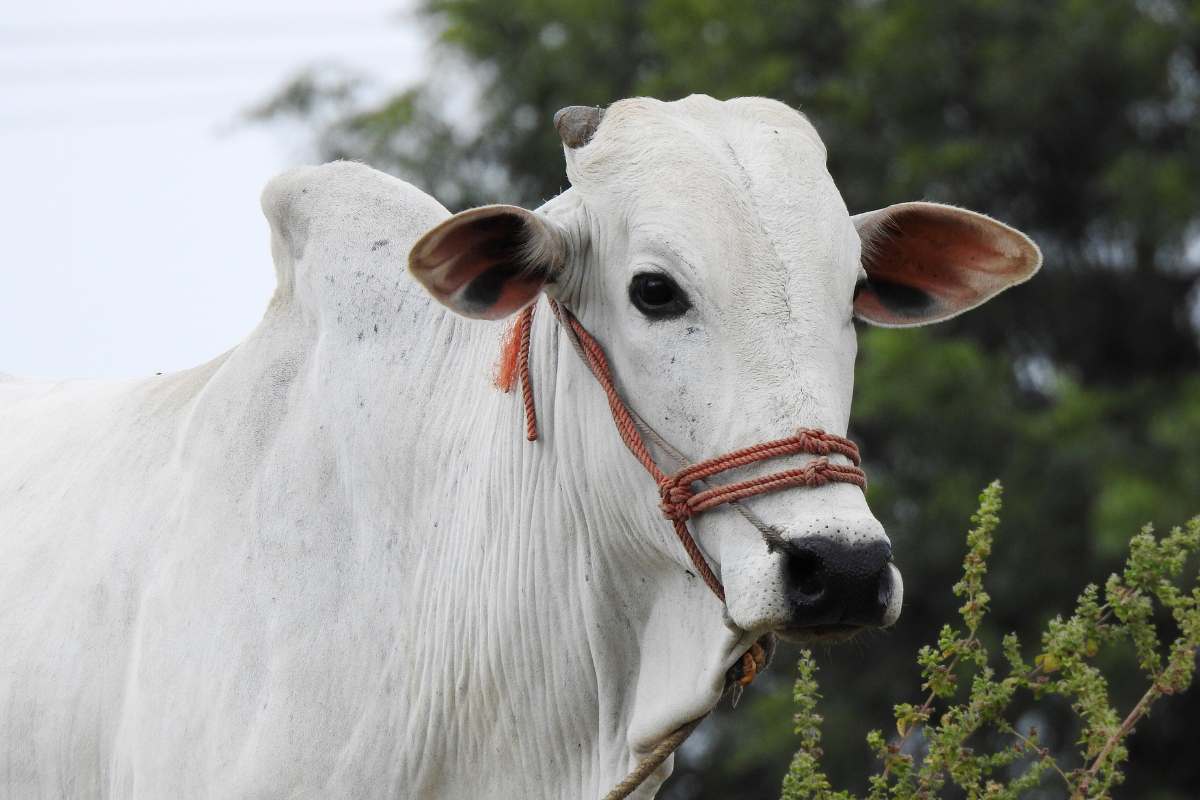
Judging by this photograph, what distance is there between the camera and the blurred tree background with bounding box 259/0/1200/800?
12.9m

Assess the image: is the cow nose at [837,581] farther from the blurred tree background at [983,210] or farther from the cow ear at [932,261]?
the blurred tree background at [983,210]

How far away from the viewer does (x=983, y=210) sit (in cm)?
1405

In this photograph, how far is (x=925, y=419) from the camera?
12.9 metres

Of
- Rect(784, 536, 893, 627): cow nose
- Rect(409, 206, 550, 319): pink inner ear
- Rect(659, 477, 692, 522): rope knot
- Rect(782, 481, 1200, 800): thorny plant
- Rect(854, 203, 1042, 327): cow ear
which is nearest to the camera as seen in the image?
Rect(784, 536, 893, 627): cow nose

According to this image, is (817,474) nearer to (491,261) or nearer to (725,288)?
(725,288)

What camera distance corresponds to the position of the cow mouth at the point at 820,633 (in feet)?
11.3

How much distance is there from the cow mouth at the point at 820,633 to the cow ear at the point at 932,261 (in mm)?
943

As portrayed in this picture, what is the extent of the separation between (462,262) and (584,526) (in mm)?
621

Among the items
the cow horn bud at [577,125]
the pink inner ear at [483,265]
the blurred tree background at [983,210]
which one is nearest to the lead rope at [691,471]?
the pink inner ear at [483,265]

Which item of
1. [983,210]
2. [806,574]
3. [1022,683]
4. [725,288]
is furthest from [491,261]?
[983,210]

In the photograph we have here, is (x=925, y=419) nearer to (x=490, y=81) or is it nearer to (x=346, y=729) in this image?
(x=490, y=81)

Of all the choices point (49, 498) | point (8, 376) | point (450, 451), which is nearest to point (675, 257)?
point (450, 451)

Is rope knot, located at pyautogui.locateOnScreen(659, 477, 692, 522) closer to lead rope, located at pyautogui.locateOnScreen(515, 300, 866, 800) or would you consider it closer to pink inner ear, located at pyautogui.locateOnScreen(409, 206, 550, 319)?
lead rope, located at pyautogui.locateOnScreen(515, 300, 866, 800)

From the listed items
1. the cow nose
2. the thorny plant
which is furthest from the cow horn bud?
the thorny plant
